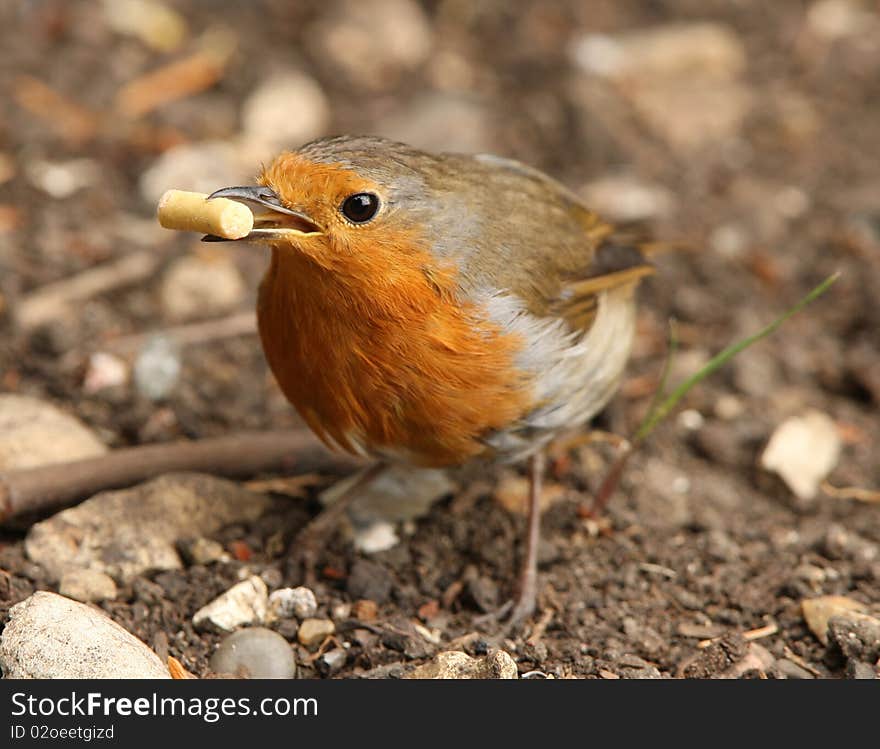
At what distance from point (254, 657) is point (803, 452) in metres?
2.16

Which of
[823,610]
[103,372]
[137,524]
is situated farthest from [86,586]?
[823,610]

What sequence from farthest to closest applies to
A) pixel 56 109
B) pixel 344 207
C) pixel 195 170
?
pixel 56 109 → pixel 195 170 → pixel 344 207

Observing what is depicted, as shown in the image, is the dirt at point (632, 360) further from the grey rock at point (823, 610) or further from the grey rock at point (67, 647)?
the grey rock at point (67, 647)

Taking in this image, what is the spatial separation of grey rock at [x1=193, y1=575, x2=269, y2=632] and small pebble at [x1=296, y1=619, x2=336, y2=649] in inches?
4.8

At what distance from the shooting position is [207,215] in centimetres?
302

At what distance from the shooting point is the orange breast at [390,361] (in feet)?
10.7

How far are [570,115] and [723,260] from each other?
1.10m

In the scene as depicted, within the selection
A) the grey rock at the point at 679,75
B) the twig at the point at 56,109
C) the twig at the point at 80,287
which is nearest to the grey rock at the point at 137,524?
the twig at the point at 80,287

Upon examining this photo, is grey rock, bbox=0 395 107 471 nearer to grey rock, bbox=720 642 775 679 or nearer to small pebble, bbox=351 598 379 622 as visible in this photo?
small pebble, bbox=351 598 379 622

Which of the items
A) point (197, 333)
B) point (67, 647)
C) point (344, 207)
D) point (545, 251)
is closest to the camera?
point (67, 647)

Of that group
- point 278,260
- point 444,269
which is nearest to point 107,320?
point 278,260

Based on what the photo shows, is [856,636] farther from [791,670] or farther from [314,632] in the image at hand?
[314,632]

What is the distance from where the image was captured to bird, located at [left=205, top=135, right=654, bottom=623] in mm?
3158

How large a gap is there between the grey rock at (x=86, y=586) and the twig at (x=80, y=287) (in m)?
1.42
